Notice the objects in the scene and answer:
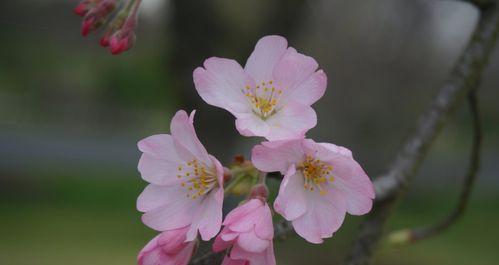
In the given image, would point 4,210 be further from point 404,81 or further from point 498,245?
point 498,245

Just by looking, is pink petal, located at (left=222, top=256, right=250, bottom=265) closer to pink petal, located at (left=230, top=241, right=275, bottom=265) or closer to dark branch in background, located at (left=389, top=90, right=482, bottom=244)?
pink petal, located at (left=230, top=241, right=275, bottom=265)

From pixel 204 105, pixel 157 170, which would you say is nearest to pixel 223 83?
pixel 157 170

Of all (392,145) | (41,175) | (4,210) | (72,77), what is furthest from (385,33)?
(72,77)

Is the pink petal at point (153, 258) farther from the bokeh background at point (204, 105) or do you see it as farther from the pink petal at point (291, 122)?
the bokeh background at point (204, 105)

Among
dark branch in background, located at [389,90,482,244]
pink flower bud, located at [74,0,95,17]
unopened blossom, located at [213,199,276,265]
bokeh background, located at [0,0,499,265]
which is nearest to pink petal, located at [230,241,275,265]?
unopened blossom, located at [213,199,276,265]

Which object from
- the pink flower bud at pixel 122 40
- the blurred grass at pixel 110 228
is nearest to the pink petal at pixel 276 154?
the pink flower bud at pixel 122 40
